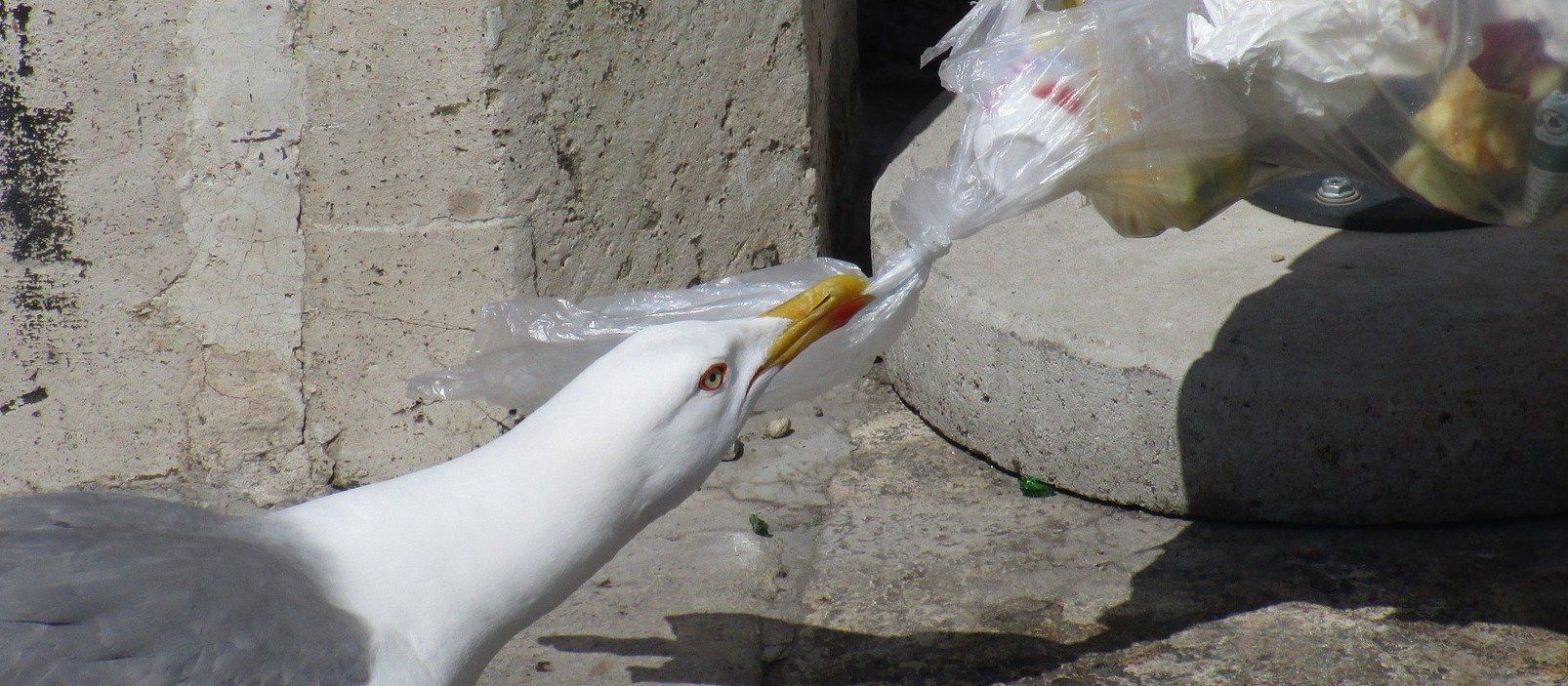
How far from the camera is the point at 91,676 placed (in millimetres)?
1584

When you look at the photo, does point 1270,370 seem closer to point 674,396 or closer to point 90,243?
point 674,396

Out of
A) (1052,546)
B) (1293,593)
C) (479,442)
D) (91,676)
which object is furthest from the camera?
(479,442)

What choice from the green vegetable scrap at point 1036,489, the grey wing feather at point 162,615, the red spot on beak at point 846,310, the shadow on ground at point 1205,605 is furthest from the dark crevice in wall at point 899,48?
the grey wing feather at point 162,615

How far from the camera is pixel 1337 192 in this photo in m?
3.42

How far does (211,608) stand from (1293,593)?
190 centimetres

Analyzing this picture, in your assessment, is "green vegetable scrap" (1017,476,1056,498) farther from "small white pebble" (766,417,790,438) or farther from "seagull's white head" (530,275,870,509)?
"seagull's white head" (530,275,870,509)

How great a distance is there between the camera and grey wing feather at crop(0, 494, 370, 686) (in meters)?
1.59

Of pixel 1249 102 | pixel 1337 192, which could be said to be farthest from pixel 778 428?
pixel 1249 102

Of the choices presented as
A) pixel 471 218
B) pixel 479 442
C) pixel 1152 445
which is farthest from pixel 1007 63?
pixel 479 442

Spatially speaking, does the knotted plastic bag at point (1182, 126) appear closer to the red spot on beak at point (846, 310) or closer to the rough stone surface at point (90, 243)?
the red spot on beak at point (846, 310)

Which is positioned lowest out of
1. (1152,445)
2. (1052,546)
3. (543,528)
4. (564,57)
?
(1052,546)

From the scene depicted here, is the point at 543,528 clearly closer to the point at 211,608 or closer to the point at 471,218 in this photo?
the point at 211,608

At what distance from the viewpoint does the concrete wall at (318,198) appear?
2779 millimetres

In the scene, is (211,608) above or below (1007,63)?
below
